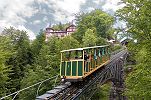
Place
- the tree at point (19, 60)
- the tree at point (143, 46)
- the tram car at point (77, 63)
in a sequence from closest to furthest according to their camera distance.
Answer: the tree at point (143, 46) < the tram car at point (77, 63) < the tree at point (19, 60)

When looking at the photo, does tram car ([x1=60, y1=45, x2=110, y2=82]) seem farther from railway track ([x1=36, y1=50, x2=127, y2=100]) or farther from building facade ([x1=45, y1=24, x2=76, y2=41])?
building facade ([x1=45, y1=24, x2=76, y2=41])

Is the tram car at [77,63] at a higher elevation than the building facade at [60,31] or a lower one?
lower

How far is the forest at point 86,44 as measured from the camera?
1489 centimetres

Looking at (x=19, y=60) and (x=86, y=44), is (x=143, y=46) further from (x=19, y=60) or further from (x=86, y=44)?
(x=19, y=60)

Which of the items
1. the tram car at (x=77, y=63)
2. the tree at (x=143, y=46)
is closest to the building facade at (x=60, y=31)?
the tram car at (x=77, y=63)

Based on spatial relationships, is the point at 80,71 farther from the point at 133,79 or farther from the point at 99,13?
the point at 99,13

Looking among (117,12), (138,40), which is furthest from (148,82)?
(117,12)

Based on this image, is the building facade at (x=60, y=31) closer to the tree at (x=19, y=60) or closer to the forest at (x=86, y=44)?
the forest at (x=86, y=44)

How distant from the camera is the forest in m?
14.9

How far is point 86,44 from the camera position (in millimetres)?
53969

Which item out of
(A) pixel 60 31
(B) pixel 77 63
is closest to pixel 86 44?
(B) pixel 77 63

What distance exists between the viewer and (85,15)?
242ft

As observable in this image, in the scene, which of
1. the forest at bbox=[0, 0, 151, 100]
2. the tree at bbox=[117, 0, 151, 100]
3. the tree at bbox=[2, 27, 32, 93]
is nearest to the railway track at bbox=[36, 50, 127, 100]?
the forest at bbox=[0, 0, 151, 100]

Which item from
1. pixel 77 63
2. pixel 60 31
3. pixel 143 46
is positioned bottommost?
pixel 77 63
